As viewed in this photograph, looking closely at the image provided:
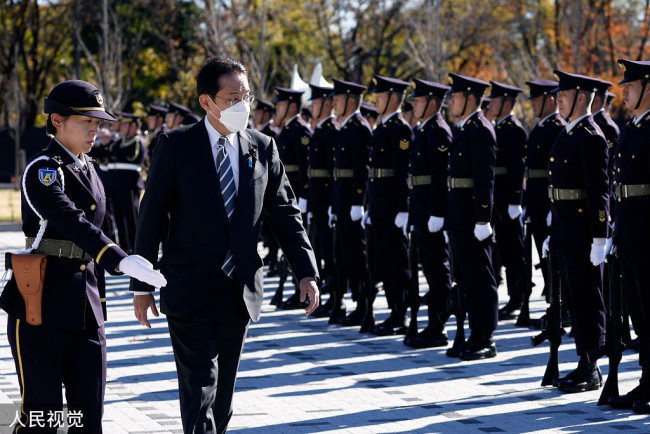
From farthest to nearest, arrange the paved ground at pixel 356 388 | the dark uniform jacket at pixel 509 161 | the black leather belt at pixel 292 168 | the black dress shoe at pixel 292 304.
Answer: the black leather belt at pixel 292 168, the black dress shoe at pixel 292 304, the dark uniform jacket at pixel 509 161, the paved ground at pixel 356 388

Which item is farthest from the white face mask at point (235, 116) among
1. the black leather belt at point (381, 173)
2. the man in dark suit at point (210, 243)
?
the black leather belt at point (381, 173)

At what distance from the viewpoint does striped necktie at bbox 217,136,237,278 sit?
5.39m

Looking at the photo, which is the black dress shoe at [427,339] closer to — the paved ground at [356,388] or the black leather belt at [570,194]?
the paved ground at [356,388]

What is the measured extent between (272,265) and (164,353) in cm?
618

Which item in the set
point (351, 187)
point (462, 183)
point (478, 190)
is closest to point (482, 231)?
point (478, 190)

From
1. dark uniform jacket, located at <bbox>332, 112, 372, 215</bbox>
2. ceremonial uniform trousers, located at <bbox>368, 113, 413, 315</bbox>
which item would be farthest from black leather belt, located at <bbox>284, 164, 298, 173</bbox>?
ceremonial uniform trousers, located at <bbox>368, 113, 413, 315</bbox>

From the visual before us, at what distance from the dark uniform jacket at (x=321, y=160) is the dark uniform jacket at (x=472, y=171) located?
2766 mm

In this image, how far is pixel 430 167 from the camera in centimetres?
1060

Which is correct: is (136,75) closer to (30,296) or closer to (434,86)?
(434,86)

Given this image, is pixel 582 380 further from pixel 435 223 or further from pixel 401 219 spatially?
pixel 401 219

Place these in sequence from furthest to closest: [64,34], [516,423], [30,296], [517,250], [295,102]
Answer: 1. [64,34]
2. [295,102]
3. [517,250]
4. [516,423]
5. [30,296]

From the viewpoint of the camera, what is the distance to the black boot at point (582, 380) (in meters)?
8.38

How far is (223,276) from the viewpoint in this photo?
17.7 ft

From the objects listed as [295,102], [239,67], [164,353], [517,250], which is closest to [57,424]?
[239,67]
